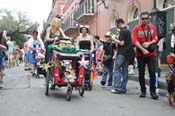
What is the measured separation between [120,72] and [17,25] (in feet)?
283

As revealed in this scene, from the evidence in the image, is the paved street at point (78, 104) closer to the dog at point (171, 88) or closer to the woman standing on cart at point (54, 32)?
the dog at point (171, 88)

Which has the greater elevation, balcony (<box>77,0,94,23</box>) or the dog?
balcony (<box>77,0,94,23</box>)

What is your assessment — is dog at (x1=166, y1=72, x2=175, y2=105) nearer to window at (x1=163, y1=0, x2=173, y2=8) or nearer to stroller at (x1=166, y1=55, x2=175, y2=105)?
stroller at (x1=166, y1=55, x2=175, y2=105)

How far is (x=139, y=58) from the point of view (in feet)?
35.2

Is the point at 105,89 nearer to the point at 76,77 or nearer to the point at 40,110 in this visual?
the point at 76,77

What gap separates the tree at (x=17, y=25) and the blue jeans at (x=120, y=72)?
79.7 metres

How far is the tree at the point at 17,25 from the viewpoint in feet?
303

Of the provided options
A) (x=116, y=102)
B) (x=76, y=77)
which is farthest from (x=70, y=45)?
(x=116, y=102)

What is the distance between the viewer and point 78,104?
30.8 ft

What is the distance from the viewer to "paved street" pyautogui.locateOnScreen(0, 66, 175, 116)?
8430 mm

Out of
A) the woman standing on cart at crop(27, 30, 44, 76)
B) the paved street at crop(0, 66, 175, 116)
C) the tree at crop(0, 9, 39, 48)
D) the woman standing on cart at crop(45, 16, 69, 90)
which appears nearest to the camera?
the paved street at crop(0, 66, 175, 116)

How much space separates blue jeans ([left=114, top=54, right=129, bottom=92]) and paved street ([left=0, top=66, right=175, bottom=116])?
10.7 inches

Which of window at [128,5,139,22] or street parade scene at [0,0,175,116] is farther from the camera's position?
window at [128,5,139,22]

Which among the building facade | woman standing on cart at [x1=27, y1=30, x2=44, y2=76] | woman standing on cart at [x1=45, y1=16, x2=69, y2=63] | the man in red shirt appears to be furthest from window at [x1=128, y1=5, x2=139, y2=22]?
the man in red shirt
